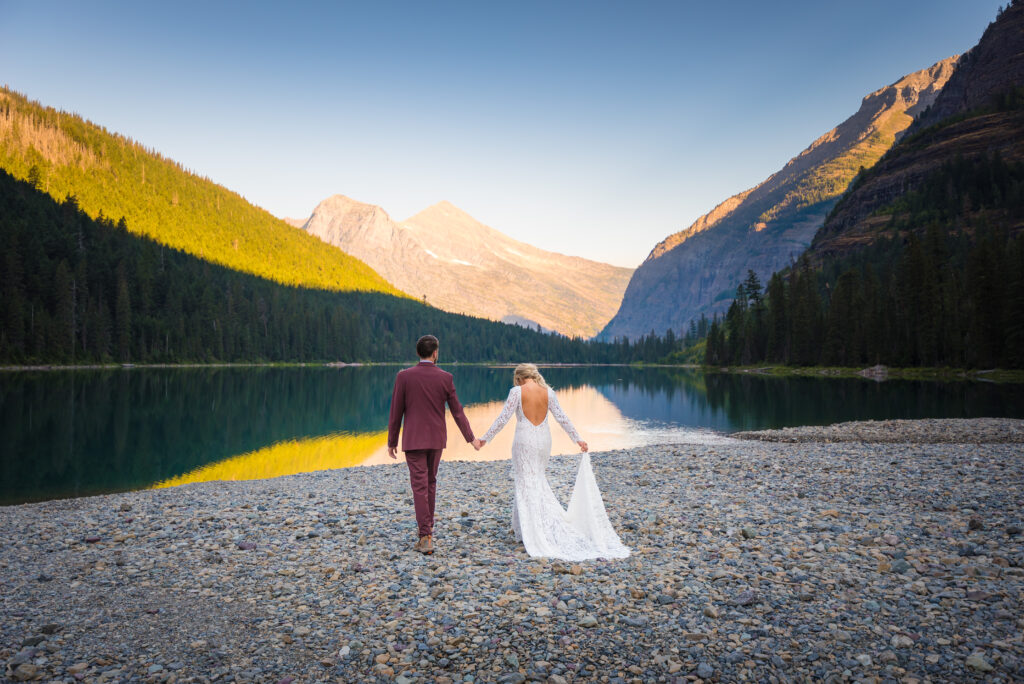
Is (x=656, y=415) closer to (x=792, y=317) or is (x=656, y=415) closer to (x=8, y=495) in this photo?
(x=8, y=495)

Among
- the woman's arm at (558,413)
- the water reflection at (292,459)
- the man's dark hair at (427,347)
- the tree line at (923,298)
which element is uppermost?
the tree line at (923,298)

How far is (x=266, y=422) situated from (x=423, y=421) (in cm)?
3674

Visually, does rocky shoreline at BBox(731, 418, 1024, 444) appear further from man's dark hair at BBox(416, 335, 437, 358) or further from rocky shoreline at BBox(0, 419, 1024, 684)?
man's dark hair at BBox(416, 335, 437, 358)

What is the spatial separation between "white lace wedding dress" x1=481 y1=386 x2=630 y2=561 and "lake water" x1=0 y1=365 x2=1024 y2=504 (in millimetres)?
18416

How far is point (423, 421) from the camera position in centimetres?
991

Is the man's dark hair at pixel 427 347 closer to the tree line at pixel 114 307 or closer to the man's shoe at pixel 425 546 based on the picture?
the man's shoe at pixel 425 546

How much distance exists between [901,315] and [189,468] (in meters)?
103

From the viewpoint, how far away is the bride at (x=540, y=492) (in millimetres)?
10281

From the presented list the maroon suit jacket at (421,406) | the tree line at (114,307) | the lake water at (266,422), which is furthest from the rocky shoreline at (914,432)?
the tree line at (114,307)

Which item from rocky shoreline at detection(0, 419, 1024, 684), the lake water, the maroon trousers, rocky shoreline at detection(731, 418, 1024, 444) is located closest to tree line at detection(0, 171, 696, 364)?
the lake water

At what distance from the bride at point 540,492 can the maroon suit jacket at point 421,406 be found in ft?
3.14

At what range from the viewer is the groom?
9.89 meters

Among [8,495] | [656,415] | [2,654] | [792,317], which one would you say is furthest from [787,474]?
[792,317]

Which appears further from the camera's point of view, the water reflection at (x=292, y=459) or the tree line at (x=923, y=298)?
the tree line at (x=923, y=298)
